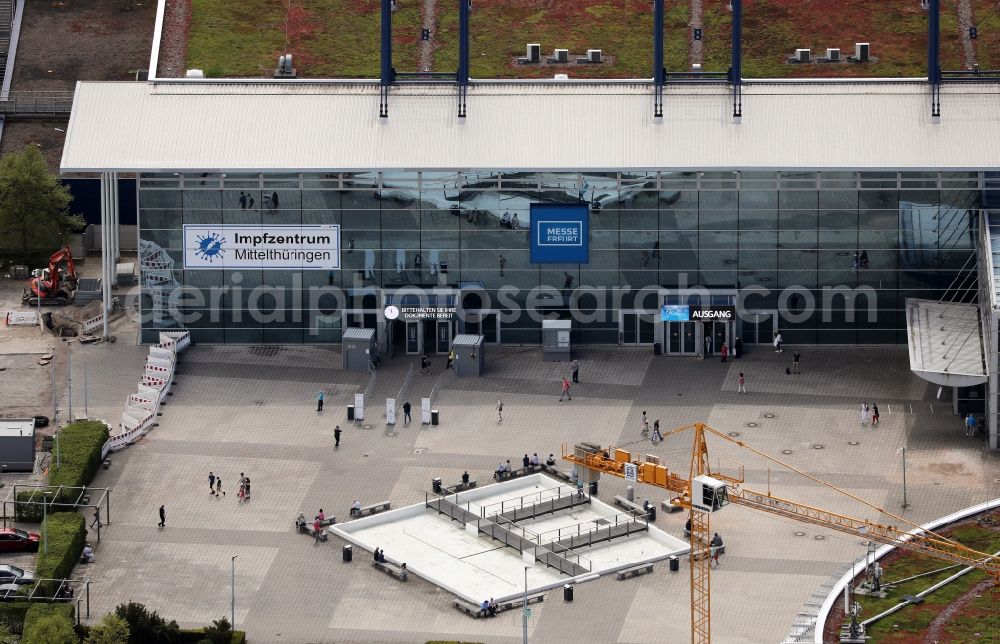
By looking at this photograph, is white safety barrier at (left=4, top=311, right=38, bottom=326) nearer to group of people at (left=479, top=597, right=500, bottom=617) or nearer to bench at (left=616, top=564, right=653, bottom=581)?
group of people at (left=479, top=597, right=500, bottom=617)

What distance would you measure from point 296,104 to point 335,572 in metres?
42.9

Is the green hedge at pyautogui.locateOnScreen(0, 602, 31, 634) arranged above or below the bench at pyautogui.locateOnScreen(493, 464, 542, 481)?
below

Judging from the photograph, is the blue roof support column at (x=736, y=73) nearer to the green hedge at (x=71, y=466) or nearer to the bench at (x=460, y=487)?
the bench at (x=460, y=487)

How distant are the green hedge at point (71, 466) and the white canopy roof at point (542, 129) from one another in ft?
73.7

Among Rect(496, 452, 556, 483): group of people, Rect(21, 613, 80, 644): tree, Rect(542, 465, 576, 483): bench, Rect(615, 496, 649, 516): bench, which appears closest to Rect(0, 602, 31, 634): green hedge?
Rect(21, 613, 80, 644): tree

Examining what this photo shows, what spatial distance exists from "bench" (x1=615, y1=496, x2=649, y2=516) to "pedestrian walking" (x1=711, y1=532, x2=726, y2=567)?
231 inches

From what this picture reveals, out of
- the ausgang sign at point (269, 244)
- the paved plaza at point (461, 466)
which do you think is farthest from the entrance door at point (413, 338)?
the ausgang sign at point (269, 244)

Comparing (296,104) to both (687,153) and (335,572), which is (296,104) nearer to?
(687,153)

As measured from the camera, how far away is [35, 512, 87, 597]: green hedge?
5054 inches

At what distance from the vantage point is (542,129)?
16175cm

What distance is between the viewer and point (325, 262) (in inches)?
6388

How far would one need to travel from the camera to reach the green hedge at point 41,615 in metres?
121

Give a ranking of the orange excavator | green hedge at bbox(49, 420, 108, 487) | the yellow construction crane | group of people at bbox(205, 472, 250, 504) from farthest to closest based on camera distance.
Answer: the orange excavator < group of people at bbox(205, 472, 250, 504) < green hedge at bbox(49, 420, 108, 487) < the yellow construction crane

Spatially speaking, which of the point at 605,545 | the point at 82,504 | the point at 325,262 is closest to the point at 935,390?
the point at 605,545
